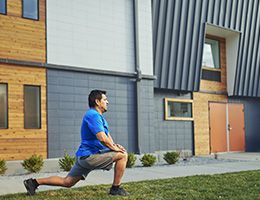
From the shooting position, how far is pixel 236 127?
1906 centimetres

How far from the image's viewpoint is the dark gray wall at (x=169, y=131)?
1561cm

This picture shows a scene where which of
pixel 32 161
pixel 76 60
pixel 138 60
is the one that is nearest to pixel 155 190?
pixel 32 161

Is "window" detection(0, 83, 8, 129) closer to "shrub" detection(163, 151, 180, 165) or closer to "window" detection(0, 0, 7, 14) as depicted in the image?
"window" detection(0, 0, 7, 14)

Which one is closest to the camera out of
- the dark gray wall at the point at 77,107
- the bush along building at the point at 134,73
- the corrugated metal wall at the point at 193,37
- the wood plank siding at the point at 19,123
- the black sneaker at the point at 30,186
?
the black sneaker at the point at 30,186

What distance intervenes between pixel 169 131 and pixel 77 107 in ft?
15.5

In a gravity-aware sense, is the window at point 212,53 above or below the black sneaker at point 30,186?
above

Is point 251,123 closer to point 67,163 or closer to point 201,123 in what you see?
point 201,123

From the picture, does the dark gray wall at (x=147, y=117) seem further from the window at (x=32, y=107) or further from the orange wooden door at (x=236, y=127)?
the orange wooden door at (x=236, y=127)

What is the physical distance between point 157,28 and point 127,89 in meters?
2.82

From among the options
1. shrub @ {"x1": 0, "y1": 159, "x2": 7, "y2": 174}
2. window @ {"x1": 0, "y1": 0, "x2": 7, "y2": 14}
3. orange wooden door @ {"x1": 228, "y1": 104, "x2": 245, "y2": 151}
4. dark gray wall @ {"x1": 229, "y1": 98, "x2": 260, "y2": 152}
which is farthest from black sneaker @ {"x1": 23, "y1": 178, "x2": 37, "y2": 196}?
dark gray wall @ {"x1": 229, "y1": 98, "x2": 260, "y2": 152}

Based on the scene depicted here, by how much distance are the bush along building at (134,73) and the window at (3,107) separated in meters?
0.03

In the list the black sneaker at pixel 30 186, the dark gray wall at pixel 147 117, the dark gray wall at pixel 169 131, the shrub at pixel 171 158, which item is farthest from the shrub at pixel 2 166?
the dark gray wall at pixel 169 131

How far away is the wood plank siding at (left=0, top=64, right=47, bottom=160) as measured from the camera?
36.7 feet

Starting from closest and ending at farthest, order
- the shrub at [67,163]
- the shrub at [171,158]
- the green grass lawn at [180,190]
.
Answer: the green grass lawn at [180,190], the shrub at [67,163], the shrub at [171,158]
